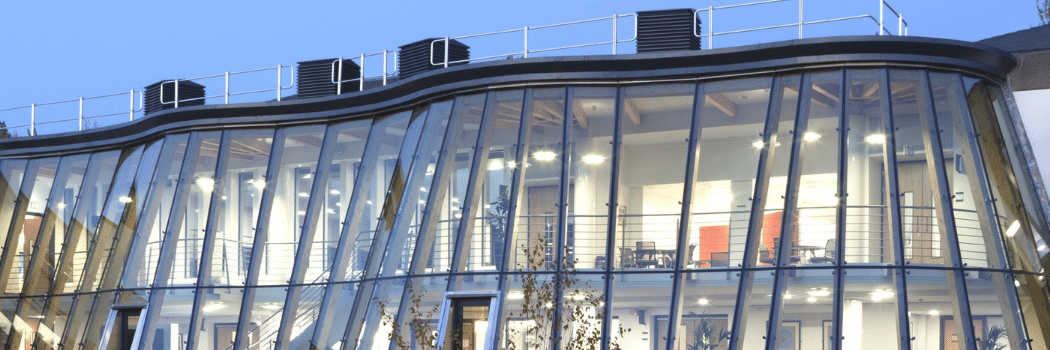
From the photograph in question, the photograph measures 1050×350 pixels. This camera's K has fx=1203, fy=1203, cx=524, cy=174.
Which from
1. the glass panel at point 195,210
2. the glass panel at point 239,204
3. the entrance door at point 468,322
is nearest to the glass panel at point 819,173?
the entrance door at point 468,322

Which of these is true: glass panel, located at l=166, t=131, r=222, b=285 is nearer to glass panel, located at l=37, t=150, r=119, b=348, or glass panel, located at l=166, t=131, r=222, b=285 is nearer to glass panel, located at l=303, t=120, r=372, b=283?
glass panel, located at l=303, t=120, r=372, b=283

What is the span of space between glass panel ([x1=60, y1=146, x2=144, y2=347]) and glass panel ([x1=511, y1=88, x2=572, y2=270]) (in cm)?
838

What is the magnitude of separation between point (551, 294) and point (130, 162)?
11020 millimetres

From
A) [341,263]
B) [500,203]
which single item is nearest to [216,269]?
[341,263]

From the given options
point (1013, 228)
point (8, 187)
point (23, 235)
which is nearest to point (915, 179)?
point (1013, 228)

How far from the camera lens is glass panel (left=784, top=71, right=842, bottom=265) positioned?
16.0 metres

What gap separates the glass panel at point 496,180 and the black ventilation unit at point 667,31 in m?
2.03

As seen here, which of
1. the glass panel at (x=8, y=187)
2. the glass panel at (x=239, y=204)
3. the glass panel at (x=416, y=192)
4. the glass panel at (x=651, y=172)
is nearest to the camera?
the glass panel at (x=651, y=172)

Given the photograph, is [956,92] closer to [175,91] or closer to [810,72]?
[810,72]

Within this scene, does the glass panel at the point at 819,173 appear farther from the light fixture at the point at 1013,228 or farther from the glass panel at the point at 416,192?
the glass panel at the point at 416,192

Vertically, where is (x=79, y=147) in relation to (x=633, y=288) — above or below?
above

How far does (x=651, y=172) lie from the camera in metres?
17.2

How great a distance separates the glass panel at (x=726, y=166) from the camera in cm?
1655

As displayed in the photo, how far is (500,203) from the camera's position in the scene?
17781 millimetres
